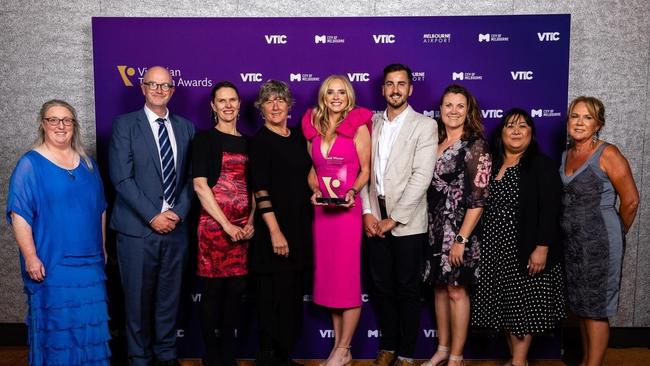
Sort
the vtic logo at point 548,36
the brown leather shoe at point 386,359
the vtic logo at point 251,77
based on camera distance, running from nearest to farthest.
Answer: the brown leather shoe at point 386,359 < the vtic logo at point 548,36 < the vtic logo at point 251,77

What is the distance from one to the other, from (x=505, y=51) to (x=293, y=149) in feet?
4.81

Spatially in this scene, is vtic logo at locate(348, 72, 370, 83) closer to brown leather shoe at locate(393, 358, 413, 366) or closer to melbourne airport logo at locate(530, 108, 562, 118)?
melbourne airport logo at locate(530, 108, 562, 118)

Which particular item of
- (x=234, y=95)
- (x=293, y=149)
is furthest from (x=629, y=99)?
(x=234, y=95)

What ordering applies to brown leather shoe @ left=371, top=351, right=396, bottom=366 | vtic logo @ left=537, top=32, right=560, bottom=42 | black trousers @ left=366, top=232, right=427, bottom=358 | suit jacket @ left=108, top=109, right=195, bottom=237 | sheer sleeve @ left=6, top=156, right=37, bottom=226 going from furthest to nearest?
vtic logo @ left=537, top=32, right=560, bottom=42
brown leather shoe @ left=371, top=351, right=396, bottom=366
black trousers @ left=366, top=232, right=427, bottom=358
suit jacket @ left=108, top=109, right=195, bottom=237
sheer sleeve @ left=6, top=156, right=37, bottom=226

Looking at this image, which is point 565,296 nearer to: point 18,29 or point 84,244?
point 84,244

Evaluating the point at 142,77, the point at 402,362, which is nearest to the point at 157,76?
the point at 142,77

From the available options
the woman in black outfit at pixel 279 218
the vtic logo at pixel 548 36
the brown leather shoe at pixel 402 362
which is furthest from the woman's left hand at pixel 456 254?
the vtic logo at pixel 548 36

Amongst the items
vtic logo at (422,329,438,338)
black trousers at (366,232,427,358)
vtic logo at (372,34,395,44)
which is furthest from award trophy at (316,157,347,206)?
vtic logo at (422,329,438,338)

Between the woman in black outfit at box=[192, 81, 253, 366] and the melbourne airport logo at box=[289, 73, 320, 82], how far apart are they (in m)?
0.53

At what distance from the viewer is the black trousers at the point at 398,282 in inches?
112

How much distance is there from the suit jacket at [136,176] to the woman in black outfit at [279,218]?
1.55 feet

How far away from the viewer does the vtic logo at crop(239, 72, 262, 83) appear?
3.21 metres

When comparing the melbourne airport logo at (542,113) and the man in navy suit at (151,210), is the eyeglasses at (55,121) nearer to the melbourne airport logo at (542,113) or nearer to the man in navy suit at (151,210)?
the man in navy suit at (151,210)

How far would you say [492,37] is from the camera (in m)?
3.15
